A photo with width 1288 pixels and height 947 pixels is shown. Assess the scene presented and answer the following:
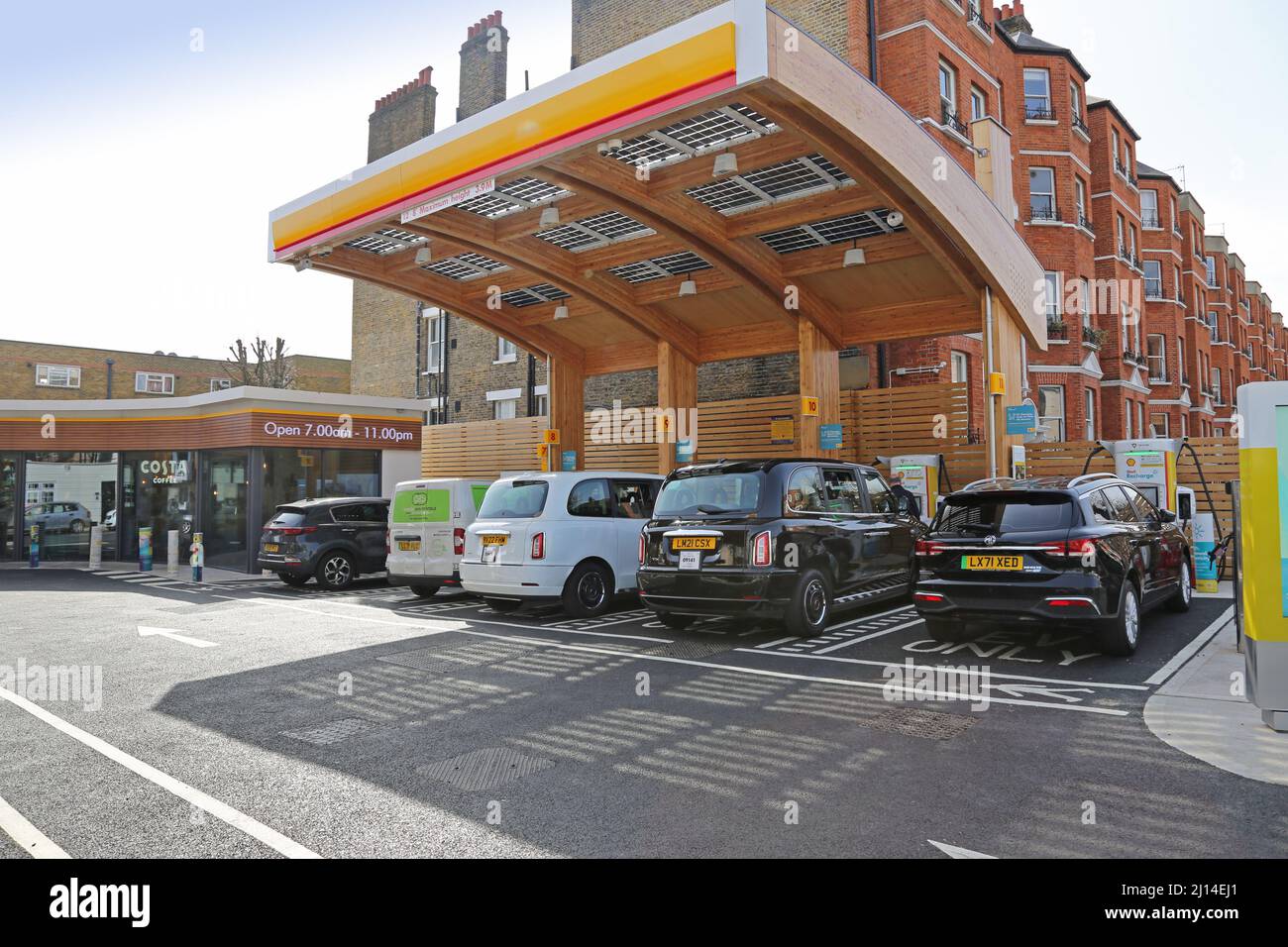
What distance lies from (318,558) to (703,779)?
12601mm

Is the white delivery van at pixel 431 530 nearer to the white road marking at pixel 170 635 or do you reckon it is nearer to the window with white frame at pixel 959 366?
the white road marking at pixel 170 635

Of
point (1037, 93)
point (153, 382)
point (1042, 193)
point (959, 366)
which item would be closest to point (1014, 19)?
point (1037, 93)

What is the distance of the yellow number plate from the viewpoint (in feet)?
28.7

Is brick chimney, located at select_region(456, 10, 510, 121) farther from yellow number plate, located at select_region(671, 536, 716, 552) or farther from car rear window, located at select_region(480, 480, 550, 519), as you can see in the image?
yellow number plate, located at select_region(671, 536, 716, 552)

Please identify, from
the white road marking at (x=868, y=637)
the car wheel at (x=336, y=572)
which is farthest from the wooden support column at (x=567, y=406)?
the white road marking at (x=868, y=637)

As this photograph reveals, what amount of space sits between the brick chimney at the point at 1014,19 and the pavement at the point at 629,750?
79.6 ft

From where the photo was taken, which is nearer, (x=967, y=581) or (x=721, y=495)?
(x=967, y=581)

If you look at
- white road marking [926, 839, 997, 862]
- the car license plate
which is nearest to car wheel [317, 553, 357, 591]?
the car license plate
